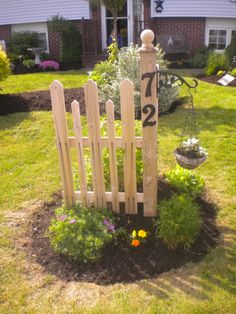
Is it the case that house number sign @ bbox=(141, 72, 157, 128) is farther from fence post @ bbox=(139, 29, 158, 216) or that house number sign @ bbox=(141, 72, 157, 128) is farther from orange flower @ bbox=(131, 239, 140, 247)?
orange flower @ bbox=(131, 239, 140, 247)

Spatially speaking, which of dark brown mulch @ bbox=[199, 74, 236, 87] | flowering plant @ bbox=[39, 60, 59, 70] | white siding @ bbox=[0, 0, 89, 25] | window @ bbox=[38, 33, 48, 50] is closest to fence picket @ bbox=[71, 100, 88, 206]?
dark brown mulch @ bbox=[199, 74, 236, 87]

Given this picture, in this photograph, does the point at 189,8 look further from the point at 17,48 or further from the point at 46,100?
the point at 46,100

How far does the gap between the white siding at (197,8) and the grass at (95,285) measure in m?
10.3

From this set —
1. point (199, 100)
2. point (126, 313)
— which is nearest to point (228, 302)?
point (126, 313)

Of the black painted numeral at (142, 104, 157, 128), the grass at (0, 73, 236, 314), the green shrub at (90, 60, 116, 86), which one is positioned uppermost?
the black painted numeral at (142, 104, 157, 128)

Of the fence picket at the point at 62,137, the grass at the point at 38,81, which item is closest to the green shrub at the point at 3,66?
the grass at the point at 38,81

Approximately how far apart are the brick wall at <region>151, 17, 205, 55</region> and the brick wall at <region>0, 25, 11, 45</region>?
807cm

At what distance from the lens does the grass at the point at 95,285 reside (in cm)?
292

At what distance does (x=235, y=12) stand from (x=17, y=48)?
392 inches

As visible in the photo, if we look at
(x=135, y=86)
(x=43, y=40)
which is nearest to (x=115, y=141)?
(x=135, y=86)

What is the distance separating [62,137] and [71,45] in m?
12.8

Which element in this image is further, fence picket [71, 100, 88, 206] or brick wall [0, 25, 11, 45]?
brick wall [0, 25, 11, 45]

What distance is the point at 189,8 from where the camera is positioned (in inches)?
598

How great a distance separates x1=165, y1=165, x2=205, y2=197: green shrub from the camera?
4.16 meters
